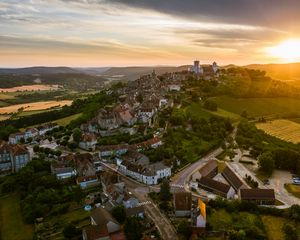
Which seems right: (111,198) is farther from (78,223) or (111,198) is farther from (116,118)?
(116,118)

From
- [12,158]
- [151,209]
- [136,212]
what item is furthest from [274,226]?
[12,158]

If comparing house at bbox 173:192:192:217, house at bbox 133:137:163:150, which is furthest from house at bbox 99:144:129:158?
house at bbox 173:192:192:217

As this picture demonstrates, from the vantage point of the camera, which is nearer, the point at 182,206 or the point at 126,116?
the point at 182,206

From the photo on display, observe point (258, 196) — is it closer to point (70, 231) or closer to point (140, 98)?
point (70, 231)

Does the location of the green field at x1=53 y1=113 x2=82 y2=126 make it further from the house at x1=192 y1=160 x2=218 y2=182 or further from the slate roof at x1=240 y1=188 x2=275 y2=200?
the slate roof at x1=240 y1=188 x2=275 y2=200

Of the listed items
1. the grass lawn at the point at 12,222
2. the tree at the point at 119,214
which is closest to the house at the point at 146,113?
the grass lawn at the point at 12,222

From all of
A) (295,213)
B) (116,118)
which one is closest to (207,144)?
(116,118)
